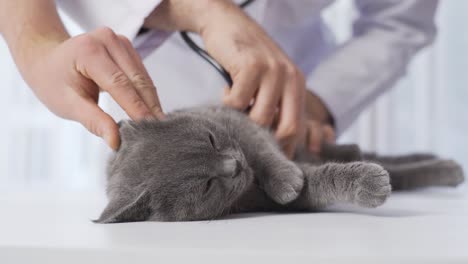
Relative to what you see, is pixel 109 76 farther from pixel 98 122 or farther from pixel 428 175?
pixel 428 175

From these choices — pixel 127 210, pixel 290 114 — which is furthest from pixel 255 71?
Answer: pixel 127 210

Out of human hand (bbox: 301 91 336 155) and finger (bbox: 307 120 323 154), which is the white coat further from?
finger (bbox: 307 120 323 154)

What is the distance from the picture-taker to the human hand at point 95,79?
82 cm

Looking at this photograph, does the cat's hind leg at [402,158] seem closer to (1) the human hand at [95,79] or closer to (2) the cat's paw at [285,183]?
(2) the cat's paw at [285,183]

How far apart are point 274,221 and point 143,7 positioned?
53cm

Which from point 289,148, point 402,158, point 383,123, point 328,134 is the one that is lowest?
point 383,123

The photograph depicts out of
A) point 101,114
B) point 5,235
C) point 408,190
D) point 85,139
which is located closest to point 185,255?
point 5,235

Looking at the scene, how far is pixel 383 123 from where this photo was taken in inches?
105

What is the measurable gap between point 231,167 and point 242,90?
247 millimetres

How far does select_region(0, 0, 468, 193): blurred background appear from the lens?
2.24 metres

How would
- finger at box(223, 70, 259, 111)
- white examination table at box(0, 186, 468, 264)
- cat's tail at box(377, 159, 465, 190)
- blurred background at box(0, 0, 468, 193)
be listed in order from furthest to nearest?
blurred background at box(0, 0, 468, 193), cat's tail at box(377, 159, 465, 190), finger at box(223, 70, 259, 111), white examination table at box(0, 186, 468, 264)

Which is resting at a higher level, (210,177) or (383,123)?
(210,177)

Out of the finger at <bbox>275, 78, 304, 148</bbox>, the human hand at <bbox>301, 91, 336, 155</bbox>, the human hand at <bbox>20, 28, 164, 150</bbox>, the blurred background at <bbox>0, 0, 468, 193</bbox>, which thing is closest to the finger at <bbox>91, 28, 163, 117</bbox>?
the human hand at <bbox>20, 28, 164, 150</bbox>

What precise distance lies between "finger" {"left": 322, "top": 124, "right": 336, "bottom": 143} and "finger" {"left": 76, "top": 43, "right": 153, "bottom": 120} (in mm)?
795
